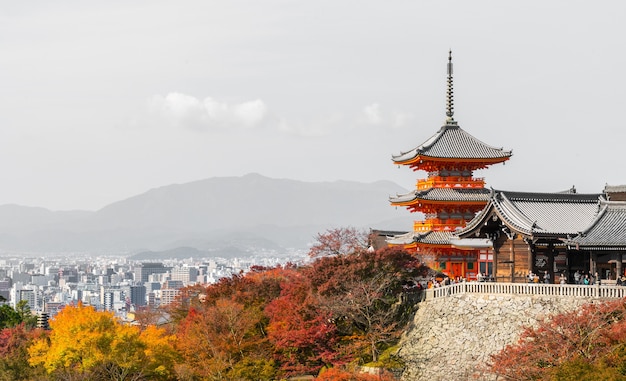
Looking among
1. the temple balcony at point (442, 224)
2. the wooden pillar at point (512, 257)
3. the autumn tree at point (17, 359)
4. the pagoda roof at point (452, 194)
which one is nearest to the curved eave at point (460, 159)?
the pagoda roof at point (452, 194)

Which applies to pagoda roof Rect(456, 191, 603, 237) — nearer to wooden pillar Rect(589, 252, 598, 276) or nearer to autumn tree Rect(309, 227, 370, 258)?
wooden pillar Rect(589, 252, 598, 276)

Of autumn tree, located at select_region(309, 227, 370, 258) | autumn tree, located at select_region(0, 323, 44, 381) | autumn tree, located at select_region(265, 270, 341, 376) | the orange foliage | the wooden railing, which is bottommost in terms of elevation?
autumn tree, located at select_region(0, 323, 44, 381)

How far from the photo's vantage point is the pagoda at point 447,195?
45875 mm

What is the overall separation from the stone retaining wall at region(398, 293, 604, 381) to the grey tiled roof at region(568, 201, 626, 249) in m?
2.83

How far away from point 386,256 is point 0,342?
18.8 m

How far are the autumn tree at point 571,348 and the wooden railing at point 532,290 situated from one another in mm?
1575

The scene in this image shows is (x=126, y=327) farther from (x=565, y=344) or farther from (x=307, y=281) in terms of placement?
(x=565, y=344)

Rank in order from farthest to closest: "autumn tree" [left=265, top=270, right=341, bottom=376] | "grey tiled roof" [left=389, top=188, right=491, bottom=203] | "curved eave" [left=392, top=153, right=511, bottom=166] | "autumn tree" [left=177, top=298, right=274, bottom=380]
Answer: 1. "curved eave" [left=392, top=153, right=511, bottom=166]
2. "grey tiled roof" [left=389, top=188, right=491, bottom=203]
3. "autumn tree" [left=177, top=298, right=274, bottom=380]
4. "autumn tree" [left=265, top=270, right=341, bottom=376]

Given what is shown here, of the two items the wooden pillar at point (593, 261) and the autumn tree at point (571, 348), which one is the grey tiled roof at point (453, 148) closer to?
the wooden pillar at point (593, 261)

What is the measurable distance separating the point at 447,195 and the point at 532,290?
13.9 metres

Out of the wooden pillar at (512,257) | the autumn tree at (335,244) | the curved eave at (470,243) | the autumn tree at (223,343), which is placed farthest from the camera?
the autumn tree at (335,244)

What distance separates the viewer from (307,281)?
37406 mm

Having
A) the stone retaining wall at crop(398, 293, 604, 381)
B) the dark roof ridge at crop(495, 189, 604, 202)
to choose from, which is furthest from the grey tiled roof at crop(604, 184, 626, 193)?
the stone retaining wall at crop(398, 293, 604, 381)

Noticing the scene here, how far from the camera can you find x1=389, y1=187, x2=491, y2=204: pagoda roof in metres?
46.2
